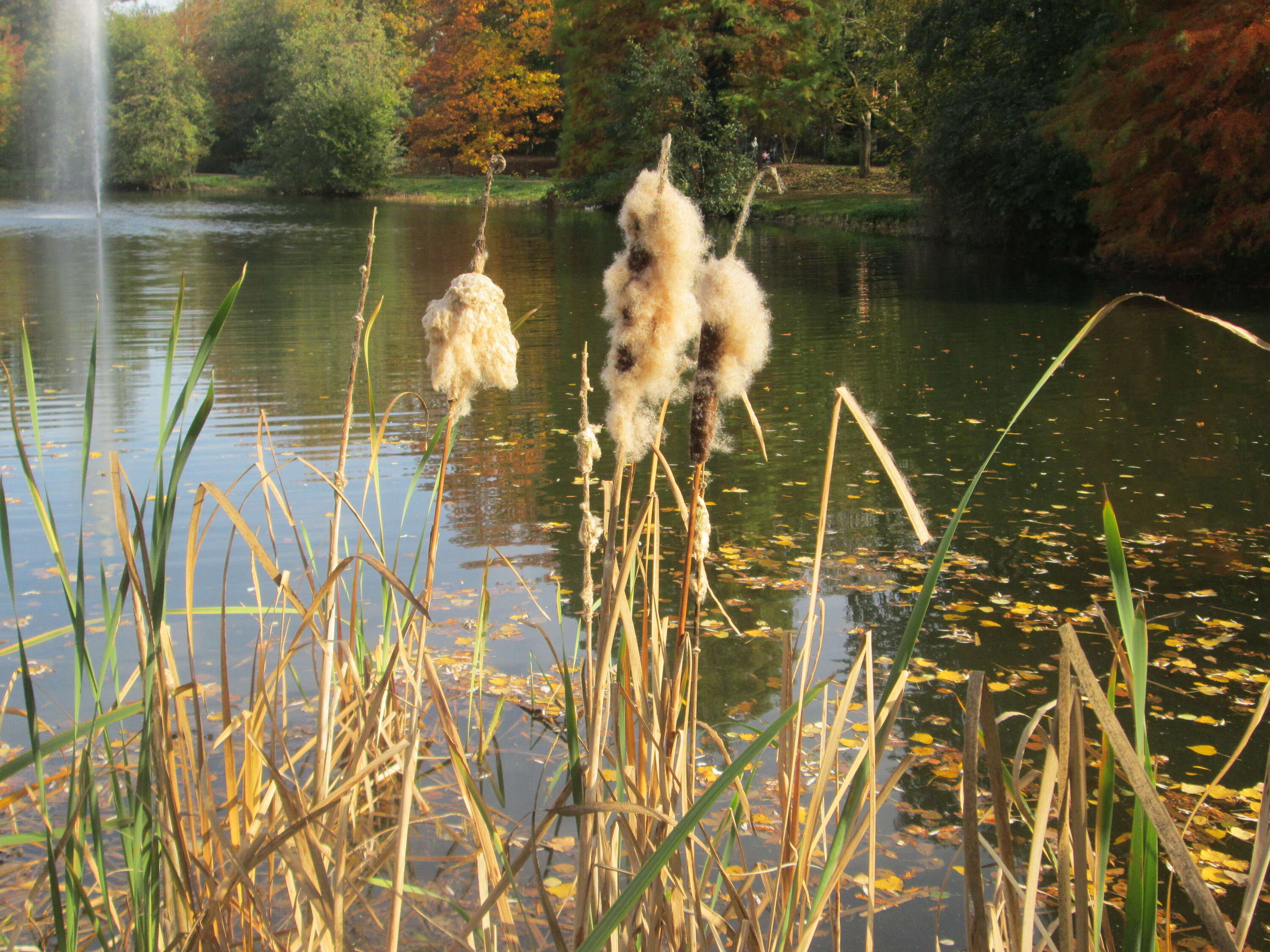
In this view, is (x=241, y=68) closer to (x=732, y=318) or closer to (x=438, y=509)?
(x=438, y=509)

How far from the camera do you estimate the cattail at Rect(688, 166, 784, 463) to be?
127 centimetres

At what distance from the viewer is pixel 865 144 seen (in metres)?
37.8

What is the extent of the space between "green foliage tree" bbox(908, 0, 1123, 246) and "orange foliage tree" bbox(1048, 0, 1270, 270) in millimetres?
2343

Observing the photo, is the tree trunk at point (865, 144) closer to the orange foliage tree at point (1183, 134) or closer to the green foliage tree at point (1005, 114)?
the green foliage tree at point (1005, 114)

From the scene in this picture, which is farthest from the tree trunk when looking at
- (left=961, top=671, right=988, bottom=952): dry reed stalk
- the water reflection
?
(left=961, top=671, right=988, bottom=952): dry reed stalk

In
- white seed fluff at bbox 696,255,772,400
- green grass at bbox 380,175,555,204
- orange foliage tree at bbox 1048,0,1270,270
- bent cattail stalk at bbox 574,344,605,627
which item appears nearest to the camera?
white seed fluff at bbox 696,255,772,400

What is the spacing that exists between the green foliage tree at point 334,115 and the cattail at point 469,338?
1930 inches

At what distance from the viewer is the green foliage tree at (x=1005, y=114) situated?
21750mm

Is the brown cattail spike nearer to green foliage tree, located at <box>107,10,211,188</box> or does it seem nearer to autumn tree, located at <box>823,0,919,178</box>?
autumn tree, located at <box>823,0,919,178</box>

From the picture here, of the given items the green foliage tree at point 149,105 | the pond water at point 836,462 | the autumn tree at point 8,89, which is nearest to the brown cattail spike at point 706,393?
the pond water at point 836,462

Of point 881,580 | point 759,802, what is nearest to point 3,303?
point 881,580

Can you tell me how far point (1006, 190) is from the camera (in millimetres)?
23297

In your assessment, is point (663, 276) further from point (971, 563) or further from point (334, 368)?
point (334, 368)

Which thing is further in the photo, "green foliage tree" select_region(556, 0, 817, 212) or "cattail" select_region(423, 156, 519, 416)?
"green foliage tree" select_region(556, 0, 817, 212)
